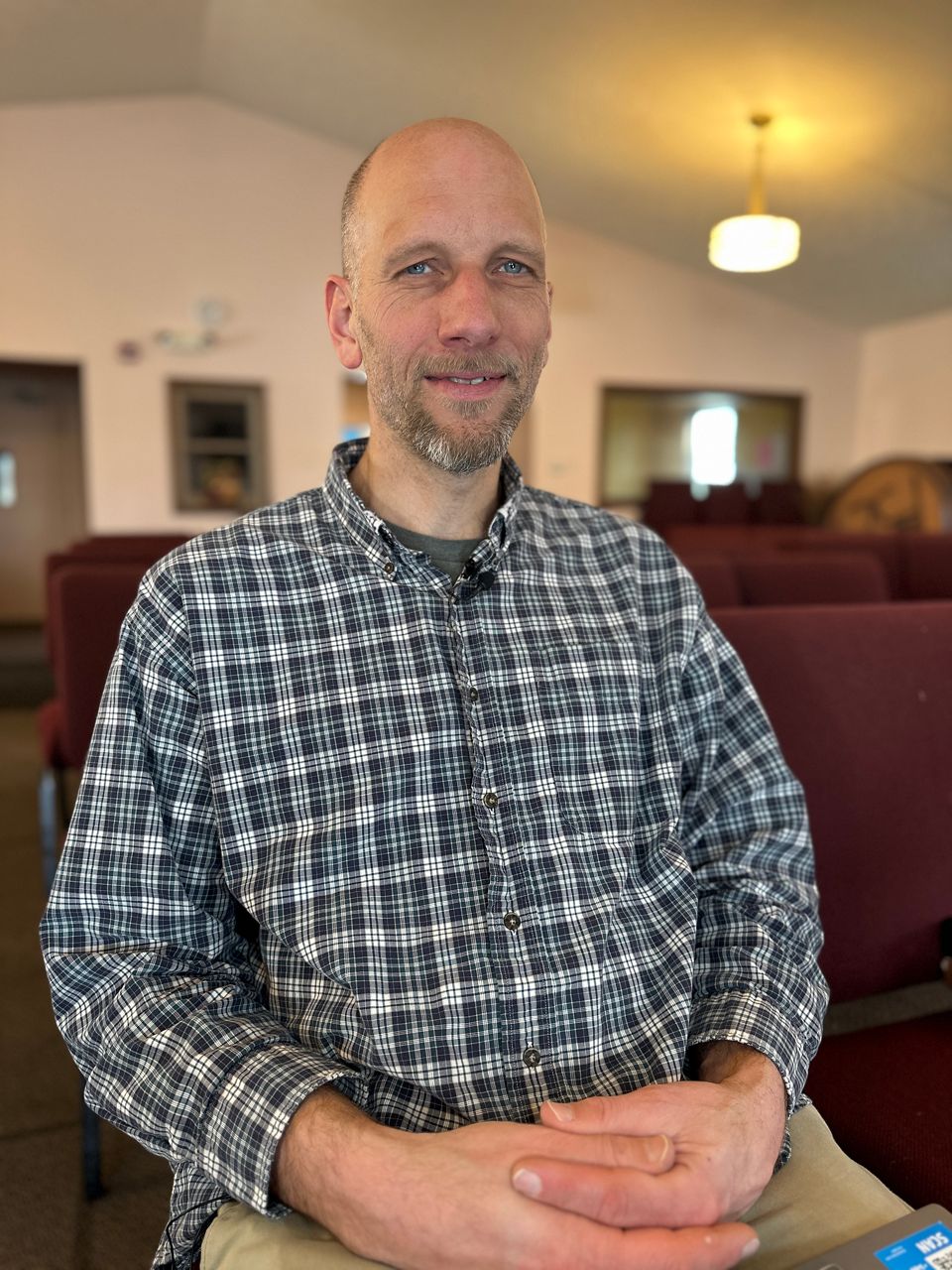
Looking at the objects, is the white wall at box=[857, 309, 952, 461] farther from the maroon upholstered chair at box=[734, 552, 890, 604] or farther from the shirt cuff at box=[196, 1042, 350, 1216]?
the shirt cuff at box=[196, 1042, 350, 1216]

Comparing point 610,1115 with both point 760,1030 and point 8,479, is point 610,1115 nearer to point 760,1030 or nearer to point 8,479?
point 760,1030

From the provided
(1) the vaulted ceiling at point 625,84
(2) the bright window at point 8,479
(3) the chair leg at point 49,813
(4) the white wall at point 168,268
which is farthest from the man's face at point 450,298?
(2) the bright window at point 8,479

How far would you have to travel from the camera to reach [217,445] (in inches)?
259

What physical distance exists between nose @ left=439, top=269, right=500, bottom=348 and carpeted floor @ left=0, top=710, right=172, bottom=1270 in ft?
4.27

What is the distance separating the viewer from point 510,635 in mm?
921

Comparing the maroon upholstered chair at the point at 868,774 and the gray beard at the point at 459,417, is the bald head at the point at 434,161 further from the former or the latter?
the maroon upholstered chair at the point at 868,774

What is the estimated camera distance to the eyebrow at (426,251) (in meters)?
0.91

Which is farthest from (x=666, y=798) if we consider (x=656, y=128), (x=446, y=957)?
(x=656, y=128)

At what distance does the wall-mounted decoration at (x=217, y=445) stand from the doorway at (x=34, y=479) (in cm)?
126

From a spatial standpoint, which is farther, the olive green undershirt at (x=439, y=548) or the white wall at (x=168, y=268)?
the white wall at (x=168, y=268)

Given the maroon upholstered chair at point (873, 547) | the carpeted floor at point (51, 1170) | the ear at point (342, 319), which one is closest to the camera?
the ear at point (342, 319)

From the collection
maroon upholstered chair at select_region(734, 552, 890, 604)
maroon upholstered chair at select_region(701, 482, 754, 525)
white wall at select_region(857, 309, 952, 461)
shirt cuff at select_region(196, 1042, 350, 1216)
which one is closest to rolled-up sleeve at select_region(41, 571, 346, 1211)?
shirt cuff at select_region(196, 1042, 350, 1216)

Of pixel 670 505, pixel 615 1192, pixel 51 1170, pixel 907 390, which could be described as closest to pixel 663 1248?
pixel 615 1192

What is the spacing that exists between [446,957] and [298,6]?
5.63 meters
